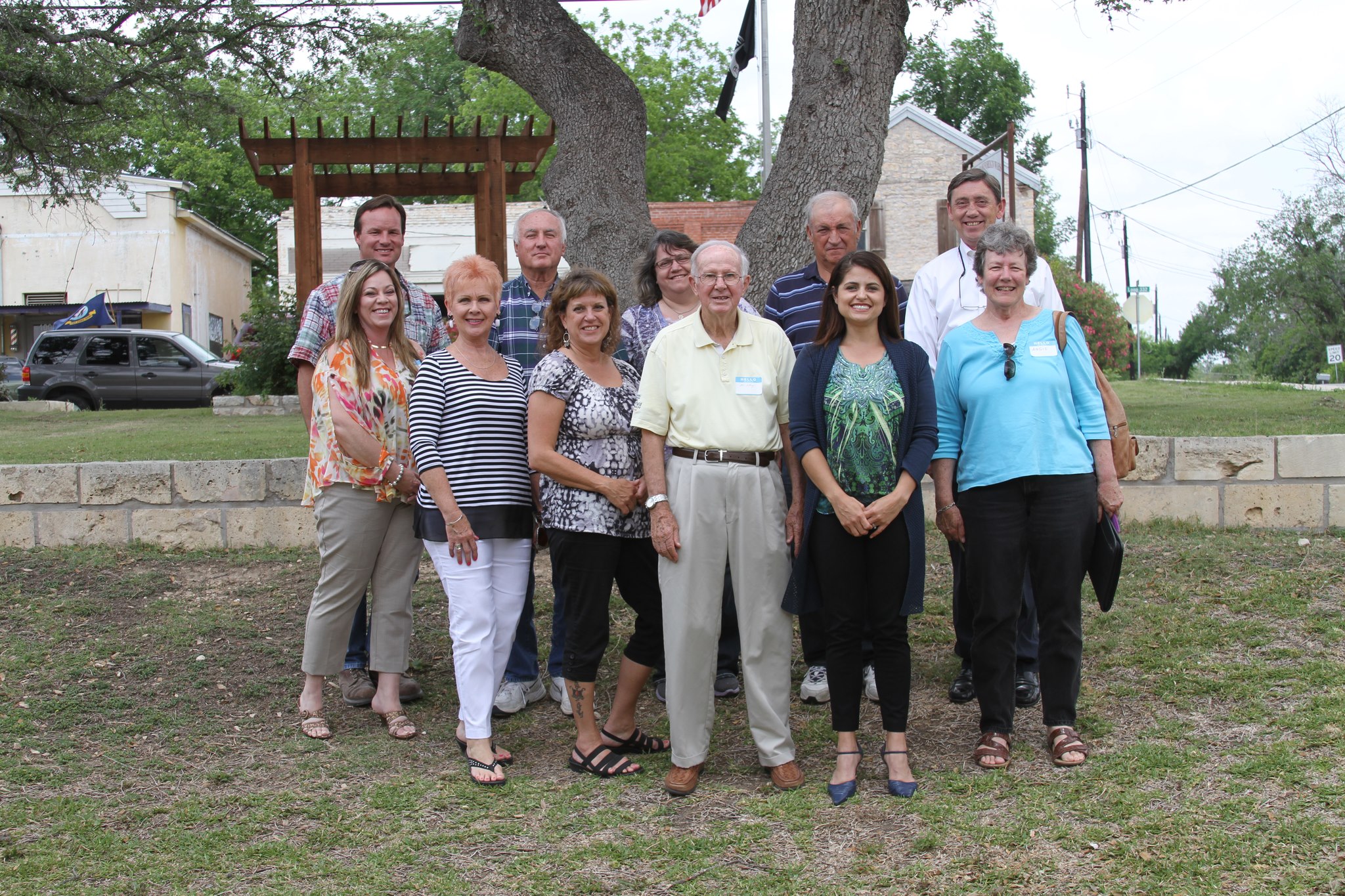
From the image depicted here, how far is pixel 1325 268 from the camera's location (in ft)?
124

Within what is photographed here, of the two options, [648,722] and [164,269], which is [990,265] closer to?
[648,722]

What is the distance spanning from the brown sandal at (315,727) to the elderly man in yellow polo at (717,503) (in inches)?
61.0

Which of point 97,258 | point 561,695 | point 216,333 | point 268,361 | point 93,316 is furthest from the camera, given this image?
point 216,333

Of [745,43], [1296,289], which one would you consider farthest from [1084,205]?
[745,43]

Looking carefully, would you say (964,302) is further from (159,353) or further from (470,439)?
(159,353)

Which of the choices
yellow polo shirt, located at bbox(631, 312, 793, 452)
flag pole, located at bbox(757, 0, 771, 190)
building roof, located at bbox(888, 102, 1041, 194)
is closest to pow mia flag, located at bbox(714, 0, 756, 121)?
flag pole, located at bbox(757, 0, 771, 190)

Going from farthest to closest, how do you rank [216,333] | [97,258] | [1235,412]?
[216,333], [97,258], [1235,412]

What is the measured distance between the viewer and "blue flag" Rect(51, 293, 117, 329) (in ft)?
86.1

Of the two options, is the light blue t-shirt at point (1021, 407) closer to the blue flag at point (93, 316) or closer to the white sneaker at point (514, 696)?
the white sneaker at point (514, 696)

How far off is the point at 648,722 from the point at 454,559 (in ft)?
4.00

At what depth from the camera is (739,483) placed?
149 inches

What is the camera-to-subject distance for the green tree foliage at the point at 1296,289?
37719 millimetres

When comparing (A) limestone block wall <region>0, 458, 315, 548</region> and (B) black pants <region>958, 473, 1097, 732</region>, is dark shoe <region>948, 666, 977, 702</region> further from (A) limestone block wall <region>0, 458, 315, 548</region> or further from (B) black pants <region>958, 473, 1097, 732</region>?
(A) limestone block wall <region>0, 458, 315, 548</region>

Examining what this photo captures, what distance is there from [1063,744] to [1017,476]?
992 millimetres
